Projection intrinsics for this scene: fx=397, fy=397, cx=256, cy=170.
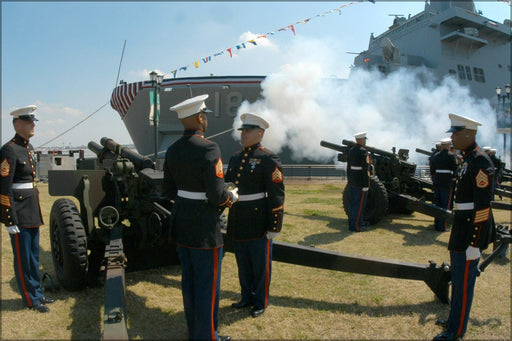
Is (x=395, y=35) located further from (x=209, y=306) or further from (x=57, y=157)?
(x=209, y=306)

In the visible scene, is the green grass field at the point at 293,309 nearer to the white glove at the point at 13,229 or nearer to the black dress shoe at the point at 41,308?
the black dress shoe at the point at 41,308

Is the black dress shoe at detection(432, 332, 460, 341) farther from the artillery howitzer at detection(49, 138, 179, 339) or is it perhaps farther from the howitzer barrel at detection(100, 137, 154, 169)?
the howitzer barrel at detection(100, 137, 154, 169)

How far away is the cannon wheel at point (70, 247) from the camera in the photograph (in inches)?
145

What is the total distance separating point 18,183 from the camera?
11.8ft

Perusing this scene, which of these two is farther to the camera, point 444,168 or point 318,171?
point 318,171

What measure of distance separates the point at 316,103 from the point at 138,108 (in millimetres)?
9649

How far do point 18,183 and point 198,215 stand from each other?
2.01 metres

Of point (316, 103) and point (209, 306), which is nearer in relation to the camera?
point (209, 306)

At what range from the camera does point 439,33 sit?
21.2m

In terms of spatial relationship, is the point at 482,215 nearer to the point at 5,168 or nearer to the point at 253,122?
the point at 253,122

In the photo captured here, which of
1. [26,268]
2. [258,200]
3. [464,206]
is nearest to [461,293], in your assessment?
[464,206]

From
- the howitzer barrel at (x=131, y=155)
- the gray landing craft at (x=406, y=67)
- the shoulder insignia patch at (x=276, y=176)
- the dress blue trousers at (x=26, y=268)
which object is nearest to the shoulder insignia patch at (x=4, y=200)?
the dress blue trousers at (x=26, y=268)

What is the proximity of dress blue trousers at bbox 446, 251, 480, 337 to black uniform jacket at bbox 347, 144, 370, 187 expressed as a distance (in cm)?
392

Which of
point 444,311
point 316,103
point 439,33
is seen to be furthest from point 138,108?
point 444,311
